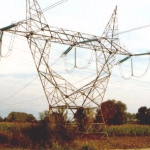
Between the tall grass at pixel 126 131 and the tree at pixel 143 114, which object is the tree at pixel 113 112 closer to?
the tree at pixel 143 114

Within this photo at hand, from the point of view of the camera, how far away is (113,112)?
Result: 7038cm

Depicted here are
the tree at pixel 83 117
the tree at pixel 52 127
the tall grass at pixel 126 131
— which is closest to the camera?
the tree at pixel 52 127

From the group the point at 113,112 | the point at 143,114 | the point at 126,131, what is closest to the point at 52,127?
the point at 126,131

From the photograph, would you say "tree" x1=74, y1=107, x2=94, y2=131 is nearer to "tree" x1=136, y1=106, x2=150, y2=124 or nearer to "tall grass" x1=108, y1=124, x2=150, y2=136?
"tall grass" x1=108, y1=124, x2=150, y2=136

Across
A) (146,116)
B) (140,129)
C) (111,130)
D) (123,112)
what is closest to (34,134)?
(111,130)

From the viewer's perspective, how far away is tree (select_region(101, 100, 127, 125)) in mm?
67562

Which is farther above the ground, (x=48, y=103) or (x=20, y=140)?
(x=48, y=103)

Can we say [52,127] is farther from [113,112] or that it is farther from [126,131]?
[113,112]

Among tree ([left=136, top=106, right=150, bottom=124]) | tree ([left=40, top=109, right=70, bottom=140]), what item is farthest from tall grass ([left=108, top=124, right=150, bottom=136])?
tree ([left=136, top=106, right=150, bottom=124])

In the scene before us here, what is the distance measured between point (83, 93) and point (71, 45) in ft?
14.6

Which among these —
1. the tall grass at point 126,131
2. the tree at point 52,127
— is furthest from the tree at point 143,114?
the tree at point 52,127

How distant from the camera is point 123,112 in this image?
239 ft

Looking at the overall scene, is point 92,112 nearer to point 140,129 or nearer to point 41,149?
point 41,149

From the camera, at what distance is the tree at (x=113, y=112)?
222 ft
